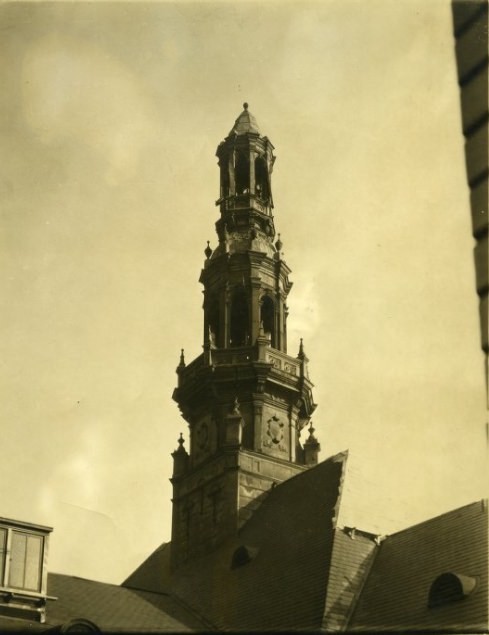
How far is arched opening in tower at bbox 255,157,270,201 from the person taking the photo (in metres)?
44.2

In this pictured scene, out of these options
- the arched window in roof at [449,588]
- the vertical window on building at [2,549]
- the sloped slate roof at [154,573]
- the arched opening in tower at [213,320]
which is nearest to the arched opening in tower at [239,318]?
the arched opening in tower at [213,320]

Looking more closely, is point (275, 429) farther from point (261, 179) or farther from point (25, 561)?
point (25, 561)

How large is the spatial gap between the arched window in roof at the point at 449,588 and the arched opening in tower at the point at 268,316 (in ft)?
56.6

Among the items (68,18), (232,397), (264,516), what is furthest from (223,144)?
(68,18)

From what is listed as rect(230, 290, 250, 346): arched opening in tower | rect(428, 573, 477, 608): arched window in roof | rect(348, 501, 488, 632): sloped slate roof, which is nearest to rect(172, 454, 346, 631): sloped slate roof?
rect(348, 501, 488, 632): sloped slate roof

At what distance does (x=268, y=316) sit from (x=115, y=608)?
50.8ft

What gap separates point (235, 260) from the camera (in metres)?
41.8

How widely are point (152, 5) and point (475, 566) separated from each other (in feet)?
55.0

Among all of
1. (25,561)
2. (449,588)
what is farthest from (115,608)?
(449,588)

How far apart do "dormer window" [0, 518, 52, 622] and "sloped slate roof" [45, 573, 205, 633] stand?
948 millimetres

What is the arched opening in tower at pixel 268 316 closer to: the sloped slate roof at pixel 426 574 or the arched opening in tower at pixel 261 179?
the arched opening in tower at pixel 261 179

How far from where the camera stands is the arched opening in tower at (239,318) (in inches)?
1617

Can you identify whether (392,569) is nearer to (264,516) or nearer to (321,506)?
(321,506)

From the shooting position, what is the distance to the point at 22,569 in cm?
2675
